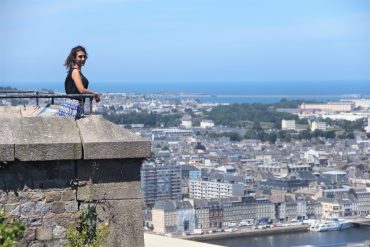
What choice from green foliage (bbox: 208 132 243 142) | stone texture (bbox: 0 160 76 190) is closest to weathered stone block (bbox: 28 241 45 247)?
stone texture (bbox: 0 160 76 190)

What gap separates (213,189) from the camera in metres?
40.5

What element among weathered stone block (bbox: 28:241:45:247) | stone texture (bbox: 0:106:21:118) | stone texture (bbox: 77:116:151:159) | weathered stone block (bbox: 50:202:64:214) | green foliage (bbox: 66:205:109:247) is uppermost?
stone texture (bbox: 0:106:21:118)

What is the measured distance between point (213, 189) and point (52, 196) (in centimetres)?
3830

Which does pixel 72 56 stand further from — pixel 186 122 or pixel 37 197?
pixel 186 122

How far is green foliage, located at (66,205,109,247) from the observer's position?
2311 mm

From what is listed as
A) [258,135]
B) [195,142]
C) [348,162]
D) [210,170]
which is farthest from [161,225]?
[258,135]

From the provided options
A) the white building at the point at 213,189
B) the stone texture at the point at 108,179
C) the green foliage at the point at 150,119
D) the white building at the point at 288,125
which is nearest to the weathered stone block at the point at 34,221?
the stone texture at the point at 108,179

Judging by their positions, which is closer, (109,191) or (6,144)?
(6,144)

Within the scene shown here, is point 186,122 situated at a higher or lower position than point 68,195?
lower

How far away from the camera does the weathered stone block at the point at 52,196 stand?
2293 mm

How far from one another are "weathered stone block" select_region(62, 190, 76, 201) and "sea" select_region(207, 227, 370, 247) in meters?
23.3

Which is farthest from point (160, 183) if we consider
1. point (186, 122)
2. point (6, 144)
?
point (6, 144)

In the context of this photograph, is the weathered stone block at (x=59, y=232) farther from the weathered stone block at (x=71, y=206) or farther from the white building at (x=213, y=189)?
the white building at (x=213, y=189)

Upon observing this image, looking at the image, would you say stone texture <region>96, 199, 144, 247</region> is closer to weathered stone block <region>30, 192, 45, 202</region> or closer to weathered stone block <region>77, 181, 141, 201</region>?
weathered stone block <region>77, 181, 141, 201</region>
